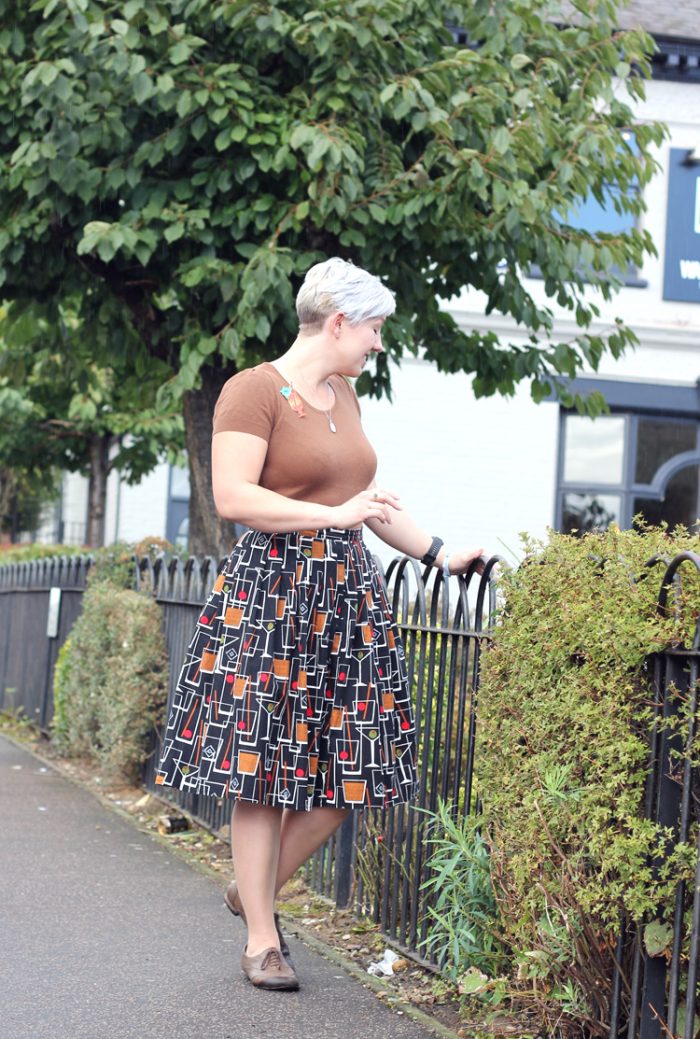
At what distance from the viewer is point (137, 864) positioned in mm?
5875

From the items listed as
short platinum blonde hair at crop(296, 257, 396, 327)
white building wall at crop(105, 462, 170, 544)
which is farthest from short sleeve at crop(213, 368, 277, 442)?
white building wall at crop(105, 462, 170, 544)

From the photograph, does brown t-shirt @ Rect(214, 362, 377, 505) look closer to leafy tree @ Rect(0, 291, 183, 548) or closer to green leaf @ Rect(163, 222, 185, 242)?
green leaf @ Rect(163, 222, 185, 242)

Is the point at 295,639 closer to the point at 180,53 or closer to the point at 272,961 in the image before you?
the point at 272,961

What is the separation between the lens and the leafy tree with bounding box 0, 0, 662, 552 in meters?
7.28

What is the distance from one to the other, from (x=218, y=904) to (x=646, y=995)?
2434mm

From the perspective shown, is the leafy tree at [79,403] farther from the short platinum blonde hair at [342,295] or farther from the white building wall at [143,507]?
the short platinum blonde hair at [342,295]

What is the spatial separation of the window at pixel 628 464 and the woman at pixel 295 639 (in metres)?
13.6

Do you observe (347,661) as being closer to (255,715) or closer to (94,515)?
(255,715)

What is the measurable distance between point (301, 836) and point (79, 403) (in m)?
13.7

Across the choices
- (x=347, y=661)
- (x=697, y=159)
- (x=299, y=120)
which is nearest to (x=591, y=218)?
(x=697, y=159)

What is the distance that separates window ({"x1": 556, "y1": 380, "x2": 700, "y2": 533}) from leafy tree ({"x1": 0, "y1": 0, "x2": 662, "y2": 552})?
881 cm

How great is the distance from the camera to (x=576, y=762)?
3182mm

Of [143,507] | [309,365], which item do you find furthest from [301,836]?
[143,507]

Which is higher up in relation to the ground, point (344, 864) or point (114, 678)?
point (114, 678)
